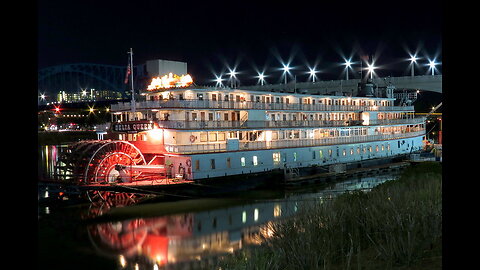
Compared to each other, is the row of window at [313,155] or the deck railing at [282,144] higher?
the deck railing at [282,144]

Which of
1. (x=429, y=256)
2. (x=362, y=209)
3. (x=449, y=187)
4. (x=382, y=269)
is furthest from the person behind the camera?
(x=362, y=209)

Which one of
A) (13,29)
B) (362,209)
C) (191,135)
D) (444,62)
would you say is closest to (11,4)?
(13,29)

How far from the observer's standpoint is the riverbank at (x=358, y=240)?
420 inches

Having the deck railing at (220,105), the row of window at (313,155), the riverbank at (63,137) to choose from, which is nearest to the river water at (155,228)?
the row of window at (313,155)

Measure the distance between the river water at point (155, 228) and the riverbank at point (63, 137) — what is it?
1570 inches

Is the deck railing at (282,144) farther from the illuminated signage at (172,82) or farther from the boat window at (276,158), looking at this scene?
the illuminated signage at (172,82)

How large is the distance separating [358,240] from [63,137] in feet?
212

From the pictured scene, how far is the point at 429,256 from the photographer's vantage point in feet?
37.2

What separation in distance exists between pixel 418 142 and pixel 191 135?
32421 millimetres

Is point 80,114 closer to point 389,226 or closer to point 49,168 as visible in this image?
point 49,168

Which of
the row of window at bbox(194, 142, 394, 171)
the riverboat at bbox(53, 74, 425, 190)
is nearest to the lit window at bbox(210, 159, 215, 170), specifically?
the row of window at bbox(194, 142, 394, 171)

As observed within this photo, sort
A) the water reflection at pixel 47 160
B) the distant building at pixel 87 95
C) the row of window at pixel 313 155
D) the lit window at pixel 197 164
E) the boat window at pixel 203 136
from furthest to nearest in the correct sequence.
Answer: the distant building at pixel 87 95 → the water reflection at pixel 47 160 → the boat window at pixel 203 136 → the row of window at pixel 313 155 → the lit window at pixel 197 164

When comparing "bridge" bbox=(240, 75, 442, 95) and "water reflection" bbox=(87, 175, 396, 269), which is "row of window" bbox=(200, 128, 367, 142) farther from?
"bridge" bbox=(240, 75, 442, 95)

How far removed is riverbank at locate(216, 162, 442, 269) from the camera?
1068cm
